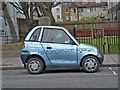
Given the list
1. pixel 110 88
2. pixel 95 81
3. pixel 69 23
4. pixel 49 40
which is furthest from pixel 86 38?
pixel 69 23

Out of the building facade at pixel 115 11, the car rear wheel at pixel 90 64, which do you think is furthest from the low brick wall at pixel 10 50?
the building facade at pixel 115 11

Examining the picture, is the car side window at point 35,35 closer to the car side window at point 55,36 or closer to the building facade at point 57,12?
the car side window at point 55,36

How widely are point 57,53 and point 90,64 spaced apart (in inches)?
52.7

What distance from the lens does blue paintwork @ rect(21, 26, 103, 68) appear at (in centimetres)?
808

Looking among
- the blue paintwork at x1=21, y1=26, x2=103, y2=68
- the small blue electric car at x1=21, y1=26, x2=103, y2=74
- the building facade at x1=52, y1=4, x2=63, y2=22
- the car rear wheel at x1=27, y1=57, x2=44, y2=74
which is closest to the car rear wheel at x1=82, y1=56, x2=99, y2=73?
the small blue electric car at x1=21, y1=26, x2=103, y2=74

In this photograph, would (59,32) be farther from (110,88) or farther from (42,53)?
(110,88)

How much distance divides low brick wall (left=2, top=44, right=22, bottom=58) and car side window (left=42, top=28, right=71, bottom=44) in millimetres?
5433

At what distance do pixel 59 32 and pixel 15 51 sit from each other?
5909 millimetres

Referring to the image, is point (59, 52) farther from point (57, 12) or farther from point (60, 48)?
point (57, 12)

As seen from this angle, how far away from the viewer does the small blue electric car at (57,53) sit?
26.5 ft

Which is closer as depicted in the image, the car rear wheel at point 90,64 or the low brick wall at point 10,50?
the car rear wheel at point 90,64

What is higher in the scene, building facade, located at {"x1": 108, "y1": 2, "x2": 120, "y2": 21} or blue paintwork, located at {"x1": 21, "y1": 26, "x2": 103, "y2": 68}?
building facade, located at {"x1": 108, "y1": 2, "x2": 120, "y2": 21}

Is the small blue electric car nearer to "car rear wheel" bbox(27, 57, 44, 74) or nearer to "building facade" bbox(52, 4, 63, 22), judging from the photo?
"car rear wheel" bbox(27, 57, 44, 74)

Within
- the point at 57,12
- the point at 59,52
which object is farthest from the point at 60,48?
the point at 57,12
